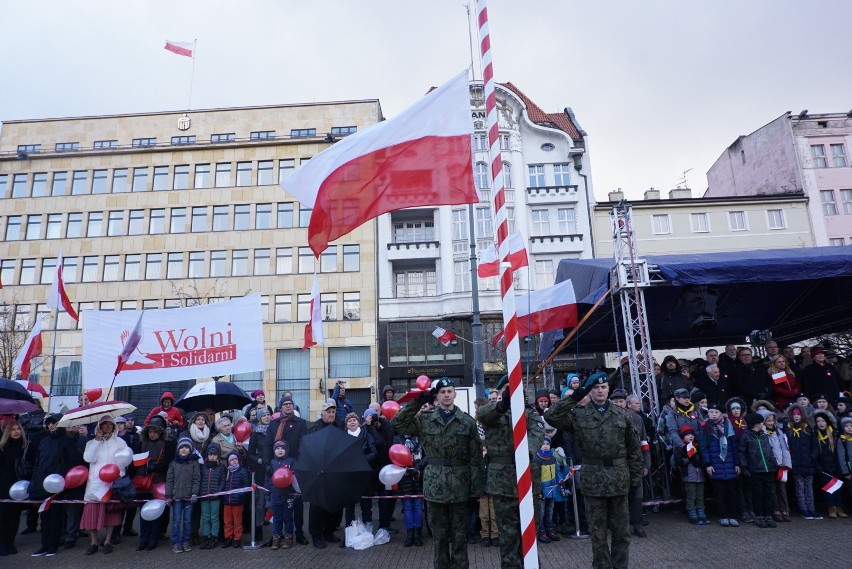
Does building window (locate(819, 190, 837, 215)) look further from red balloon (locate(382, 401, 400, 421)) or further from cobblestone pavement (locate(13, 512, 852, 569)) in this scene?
red balloon (locate(382, 401, 400, 421))

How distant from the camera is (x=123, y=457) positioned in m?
9.03

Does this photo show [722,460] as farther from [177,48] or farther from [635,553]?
[177,48]

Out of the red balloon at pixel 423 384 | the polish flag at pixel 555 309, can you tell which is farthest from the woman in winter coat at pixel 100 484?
the polish flag at pixel 555 309

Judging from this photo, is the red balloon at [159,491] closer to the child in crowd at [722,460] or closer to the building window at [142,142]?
the child in crowd at [722,460]

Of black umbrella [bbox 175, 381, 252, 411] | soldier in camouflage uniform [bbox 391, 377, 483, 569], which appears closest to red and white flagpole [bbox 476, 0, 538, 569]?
soldier in camouflage uniform [bbox 391, 377, 483, 569]

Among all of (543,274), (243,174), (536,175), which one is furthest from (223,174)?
(543,274)

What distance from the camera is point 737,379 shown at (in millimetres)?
11359

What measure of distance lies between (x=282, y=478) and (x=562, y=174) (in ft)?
102

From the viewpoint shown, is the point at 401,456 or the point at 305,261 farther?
the point at 305,261

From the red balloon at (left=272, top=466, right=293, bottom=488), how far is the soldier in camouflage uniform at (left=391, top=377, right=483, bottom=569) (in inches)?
114

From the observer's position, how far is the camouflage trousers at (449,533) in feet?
19.2

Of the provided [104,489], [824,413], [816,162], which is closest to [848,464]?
[824,413]

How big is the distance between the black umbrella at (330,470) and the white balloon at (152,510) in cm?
287

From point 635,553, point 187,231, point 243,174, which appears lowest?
point 635,553
